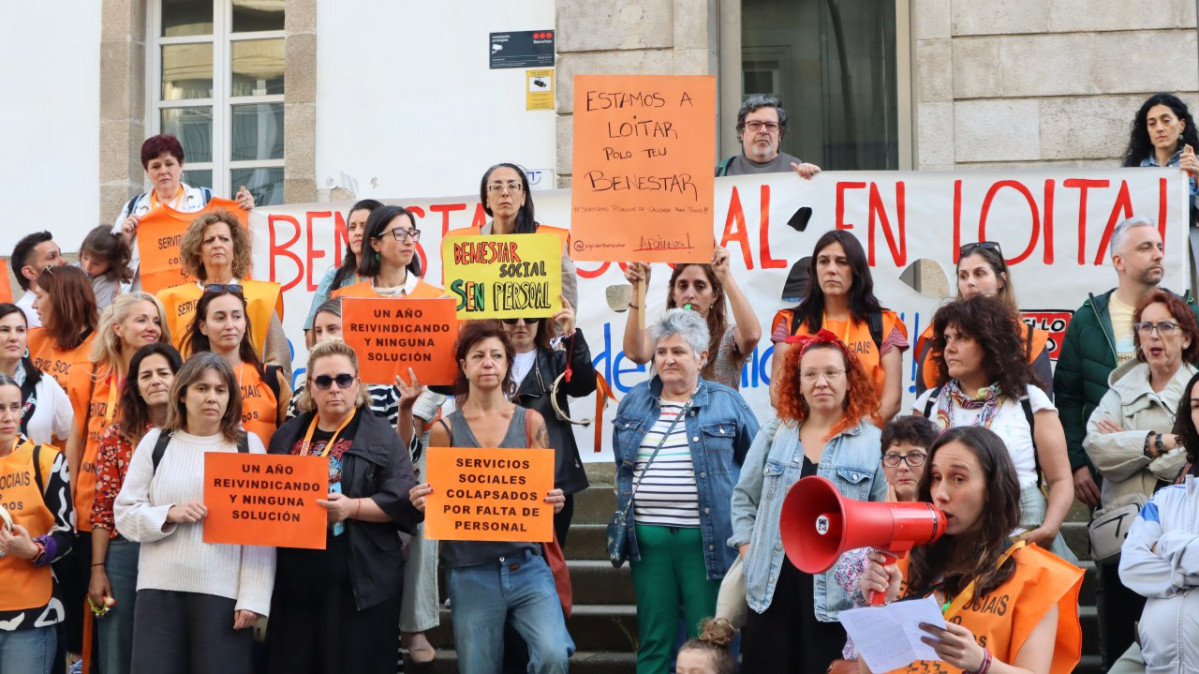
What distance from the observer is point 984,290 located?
6562mm

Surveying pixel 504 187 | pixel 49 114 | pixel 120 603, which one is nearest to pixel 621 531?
pixel 504 187

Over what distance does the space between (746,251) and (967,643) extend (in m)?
4.91

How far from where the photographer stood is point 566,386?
6.61 meters

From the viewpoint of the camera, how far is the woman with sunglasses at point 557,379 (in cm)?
640

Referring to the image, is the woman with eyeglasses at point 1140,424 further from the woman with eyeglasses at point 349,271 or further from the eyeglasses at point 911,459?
the woman with eyeglasses at point 349,271

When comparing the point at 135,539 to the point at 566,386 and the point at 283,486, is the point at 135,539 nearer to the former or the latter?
the point at 283,486

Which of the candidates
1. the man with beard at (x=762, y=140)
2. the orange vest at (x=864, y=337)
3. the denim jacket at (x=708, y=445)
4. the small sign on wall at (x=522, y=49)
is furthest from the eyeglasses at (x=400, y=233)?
the small sign on wall at (x=522, y=49)

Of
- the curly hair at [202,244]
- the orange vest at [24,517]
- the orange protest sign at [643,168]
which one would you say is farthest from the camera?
the curly hair at [202,244]

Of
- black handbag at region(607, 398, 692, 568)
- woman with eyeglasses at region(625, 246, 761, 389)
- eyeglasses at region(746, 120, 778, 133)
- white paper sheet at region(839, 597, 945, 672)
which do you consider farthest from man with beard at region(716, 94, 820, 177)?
white paper sheet at region(839, 597, 945, 672)

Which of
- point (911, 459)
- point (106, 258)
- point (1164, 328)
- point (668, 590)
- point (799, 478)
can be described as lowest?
point (668, 590)

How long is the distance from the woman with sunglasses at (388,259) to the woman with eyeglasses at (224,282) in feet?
1.48

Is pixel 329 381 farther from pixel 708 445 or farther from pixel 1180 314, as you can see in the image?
pixel 1180 314

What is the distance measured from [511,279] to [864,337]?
5.16 feet

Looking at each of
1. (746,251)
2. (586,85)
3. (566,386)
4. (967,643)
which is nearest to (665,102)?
(586,85)
